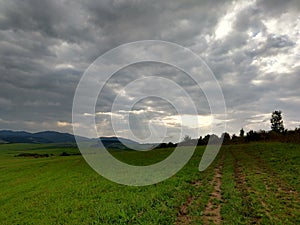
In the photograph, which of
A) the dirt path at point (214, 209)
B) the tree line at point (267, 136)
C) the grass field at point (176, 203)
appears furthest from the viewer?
the tree line at point (267, 136)

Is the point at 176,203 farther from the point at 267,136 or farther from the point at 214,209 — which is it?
the point at 267,136

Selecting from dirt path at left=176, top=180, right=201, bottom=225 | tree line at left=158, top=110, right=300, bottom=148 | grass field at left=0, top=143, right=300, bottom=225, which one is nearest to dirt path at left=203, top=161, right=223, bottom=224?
grass field at left=0, top=143, right=300, bottom=225

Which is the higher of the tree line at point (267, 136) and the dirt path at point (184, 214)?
the tree line at point (267, 136)

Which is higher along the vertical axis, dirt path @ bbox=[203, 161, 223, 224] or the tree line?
the tree line

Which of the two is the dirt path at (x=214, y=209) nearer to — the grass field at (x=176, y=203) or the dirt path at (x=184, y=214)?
the grass field at (x=176, y=203)

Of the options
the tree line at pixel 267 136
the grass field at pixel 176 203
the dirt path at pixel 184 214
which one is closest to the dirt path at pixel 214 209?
the grass field at pixel 176 203

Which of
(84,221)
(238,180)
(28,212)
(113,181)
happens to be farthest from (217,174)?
(28,212)

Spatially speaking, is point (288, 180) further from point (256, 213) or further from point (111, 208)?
point (111, 208)

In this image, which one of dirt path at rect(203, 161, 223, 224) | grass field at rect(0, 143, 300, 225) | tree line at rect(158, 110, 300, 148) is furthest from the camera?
tree line at rect(158, 110, 300, 148)

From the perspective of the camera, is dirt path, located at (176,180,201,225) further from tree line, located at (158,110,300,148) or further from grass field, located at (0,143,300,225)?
tree line, located at (158,110,300,148)

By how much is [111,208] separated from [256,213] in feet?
29.1

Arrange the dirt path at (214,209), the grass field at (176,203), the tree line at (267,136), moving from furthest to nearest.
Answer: the tree line at (267,136) → the grass field at (176,203) → the dirt path at (214,209)

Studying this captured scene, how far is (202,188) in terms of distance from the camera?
20.6 m

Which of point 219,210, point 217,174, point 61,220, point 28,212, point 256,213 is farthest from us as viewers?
point 217,174
